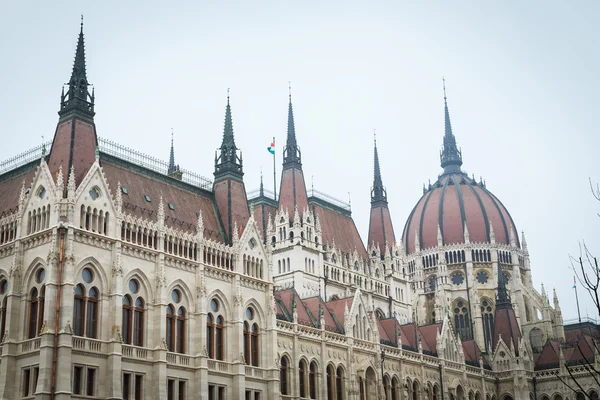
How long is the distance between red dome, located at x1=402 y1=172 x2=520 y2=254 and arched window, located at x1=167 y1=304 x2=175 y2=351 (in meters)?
71.5

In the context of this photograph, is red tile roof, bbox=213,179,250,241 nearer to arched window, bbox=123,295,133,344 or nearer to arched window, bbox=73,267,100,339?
arched window, bbox=123,295,133,344

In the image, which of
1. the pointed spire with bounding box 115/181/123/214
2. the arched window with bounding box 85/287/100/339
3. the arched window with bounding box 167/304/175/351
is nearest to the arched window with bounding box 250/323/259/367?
the arched window with bounding box 167/304/175/351

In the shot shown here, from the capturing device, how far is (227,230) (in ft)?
195

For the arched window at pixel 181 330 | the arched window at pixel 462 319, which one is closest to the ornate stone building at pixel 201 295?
the arched window at pixel 181 330

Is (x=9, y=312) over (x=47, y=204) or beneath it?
beneath

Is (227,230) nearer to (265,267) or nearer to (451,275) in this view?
(265,267)

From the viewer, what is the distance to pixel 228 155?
63.0 meters

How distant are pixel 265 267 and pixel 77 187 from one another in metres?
16.8

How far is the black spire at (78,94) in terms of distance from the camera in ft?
169

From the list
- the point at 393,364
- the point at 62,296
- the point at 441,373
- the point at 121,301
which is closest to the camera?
the point at 62,296

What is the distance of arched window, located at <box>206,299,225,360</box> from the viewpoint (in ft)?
176

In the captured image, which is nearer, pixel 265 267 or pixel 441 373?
pixel 265 267

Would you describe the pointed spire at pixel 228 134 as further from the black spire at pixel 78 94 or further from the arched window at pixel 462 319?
the arched window at pixel 462 319

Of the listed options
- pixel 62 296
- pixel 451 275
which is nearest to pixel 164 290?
pixel 62 296
